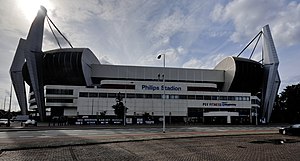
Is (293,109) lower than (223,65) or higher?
lower

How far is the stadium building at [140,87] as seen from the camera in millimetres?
79438

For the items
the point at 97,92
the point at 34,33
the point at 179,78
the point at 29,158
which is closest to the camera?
the point at 29,158

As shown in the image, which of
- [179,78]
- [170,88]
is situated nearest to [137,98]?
[170,88]

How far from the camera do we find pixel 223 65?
110 metres

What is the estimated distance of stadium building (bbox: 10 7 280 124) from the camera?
7944 centimetres

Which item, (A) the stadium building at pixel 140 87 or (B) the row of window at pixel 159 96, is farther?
(A) the stadium building at pixel 140 87

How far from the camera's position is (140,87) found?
83.5 meters

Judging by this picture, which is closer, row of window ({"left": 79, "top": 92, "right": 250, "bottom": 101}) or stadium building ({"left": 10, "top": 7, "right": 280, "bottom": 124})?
row of window ({"left": 79, "top": 92, "right": 250, "bottom": 101})

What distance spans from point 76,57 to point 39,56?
1363cm

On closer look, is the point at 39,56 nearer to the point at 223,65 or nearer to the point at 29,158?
the point at 223,65

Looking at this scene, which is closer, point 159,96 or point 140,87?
point 159,96

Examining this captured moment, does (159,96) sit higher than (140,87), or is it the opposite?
(140,87)

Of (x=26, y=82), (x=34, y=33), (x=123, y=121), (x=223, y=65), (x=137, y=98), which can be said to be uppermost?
(x=34, y=33)

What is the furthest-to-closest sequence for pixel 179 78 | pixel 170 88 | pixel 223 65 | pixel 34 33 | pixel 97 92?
pixel 223 65 < pixel 179 78 < pixel 34 33 < pixel 170 88 < pixel 97 92
